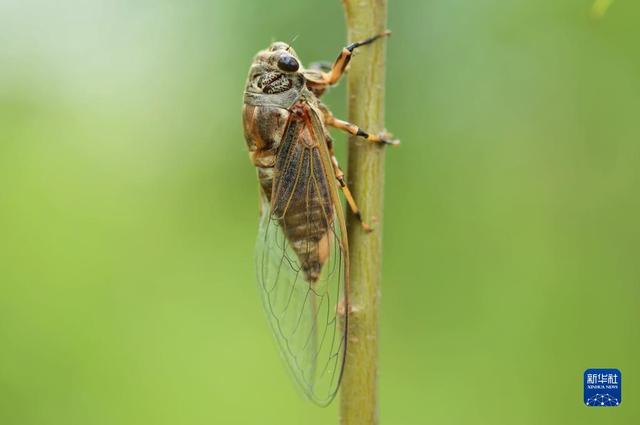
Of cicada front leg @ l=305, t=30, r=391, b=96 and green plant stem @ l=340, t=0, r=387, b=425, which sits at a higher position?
cicada front leg @ l=305, t=30, r=391, b=96

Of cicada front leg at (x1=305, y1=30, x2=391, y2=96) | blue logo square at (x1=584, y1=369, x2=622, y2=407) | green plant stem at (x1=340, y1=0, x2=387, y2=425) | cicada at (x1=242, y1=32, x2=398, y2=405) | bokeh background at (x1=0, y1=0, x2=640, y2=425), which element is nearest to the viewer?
green plant stem at (x1=340, y1=0, x2=387, y2=425)

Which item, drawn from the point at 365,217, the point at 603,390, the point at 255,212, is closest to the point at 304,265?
the point at 365,217

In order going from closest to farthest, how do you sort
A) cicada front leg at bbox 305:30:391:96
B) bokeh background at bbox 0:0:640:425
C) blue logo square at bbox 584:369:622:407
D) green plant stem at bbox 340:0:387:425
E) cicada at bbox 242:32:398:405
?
1. green plant stem at bbox 340:0:387:425
2. cicada front leg at bbox 305:30:391:96
3. cicada at bbox 242:32:398:405
4. blue logo square at bbox 584:369:622:407
5. bokeh background at bbox 0:0:640:425

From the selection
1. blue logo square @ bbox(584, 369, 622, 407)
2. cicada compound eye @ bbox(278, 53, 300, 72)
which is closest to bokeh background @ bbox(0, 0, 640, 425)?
blue logo square @ bbox(584, 369, 622, 407)

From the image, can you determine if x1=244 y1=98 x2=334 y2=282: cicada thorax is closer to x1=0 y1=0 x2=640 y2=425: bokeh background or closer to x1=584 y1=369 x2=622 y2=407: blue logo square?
x1=584 y1=369 x2=622 y2=407: blue logo square

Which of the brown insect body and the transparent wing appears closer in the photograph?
the transparent wing

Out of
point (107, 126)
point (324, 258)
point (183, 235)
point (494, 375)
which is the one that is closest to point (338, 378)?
point (324, 258)

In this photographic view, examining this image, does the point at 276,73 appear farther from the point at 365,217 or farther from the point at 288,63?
the point at 365,217
